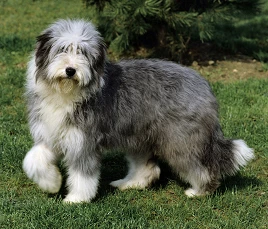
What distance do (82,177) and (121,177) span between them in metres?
0.85

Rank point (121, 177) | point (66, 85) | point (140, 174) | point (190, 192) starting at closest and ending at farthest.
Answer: point (66, 85) < point (190, 192) < point (140, 174) < point (121, 177)

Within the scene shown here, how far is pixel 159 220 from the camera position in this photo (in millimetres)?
4008

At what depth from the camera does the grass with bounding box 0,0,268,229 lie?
12.6ft

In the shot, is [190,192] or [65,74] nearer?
[65,74]

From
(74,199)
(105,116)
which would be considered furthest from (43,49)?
(74,199)

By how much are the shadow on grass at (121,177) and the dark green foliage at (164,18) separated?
7.90 feet

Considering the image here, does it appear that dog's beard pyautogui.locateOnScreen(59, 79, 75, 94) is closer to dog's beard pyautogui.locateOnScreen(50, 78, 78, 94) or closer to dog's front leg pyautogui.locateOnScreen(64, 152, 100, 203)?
dog's beard pyautogui.locateOnScreen(50, 78, 78, 94)

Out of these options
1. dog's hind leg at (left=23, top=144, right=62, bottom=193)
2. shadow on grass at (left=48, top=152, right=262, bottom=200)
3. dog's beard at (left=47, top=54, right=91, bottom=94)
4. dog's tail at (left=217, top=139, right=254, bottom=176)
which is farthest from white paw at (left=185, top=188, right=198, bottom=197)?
dog's beard at (left=47, top=54, right=91, bottom=94)

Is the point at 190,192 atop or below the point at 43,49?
below

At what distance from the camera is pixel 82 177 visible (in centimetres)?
404

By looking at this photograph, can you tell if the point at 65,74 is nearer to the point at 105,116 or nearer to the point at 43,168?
the point at 105,116

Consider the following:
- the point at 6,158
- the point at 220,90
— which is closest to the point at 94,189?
the point at 6,158

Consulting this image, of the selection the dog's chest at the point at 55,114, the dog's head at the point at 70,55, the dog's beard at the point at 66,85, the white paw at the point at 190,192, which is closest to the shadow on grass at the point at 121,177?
the white paw at the point at 190,192

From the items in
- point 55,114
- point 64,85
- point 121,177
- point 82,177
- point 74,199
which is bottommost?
point 121,177
